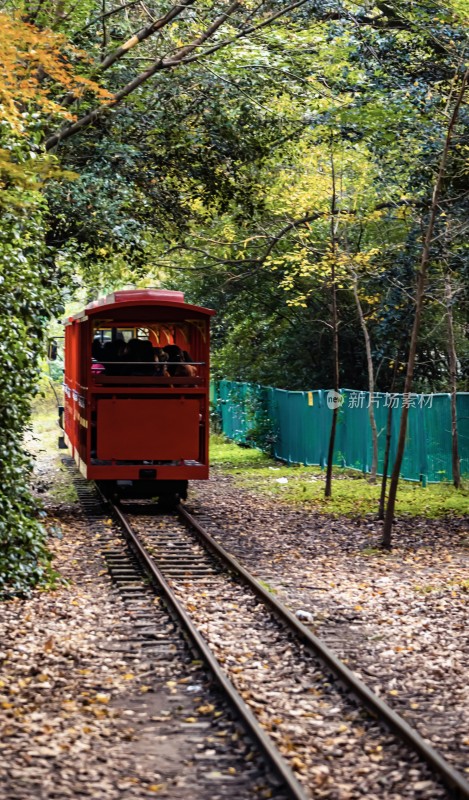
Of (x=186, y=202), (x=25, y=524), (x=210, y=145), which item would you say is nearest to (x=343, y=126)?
(x=210, y=145)

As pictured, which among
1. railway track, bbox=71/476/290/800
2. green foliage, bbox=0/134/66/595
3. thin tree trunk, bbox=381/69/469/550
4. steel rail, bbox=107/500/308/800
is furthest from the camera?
thin tree trunk, bbox=381/69/469/550

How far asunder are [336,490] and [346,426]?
4.90 metres

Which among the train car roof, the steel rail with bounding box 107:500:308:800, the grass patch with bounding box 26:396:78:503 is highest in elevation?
the train car roof

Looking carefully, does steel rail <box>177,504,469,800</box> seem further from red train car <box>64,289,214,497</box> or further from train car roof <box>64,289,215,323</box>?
train car roof <box>64,289,215,323</box>

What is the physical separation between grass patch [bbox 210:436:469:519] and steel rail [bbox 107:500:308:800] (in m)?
6.19

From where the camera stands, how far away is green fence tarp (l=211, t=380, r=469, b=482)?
22.8m

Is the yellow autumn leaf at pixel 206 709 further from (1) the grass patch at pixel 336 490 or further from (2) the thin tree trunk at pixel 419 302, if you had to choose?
(1) the grass patch at pixel 336 490

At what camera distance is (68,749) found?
266 inches

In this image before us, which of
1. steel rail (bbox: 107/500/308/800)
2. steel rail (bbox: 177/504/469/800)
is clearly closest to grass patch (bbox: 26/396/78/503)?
steel rail (bbox: 107/500/308/800)

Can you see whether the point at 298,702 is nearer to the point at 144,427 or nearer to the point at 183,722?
the point at 183,722

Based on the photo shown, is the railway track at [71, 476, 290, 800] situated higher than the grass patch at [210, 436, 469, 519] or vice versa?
the railway track at [71, 476, 290, 800]

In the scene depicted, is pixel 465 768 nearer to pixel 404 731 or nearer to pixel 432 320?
pixel 404 731

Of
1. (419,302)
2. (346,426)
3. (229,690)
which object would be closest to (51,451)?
(346,426)

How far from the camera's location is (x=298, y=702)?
25.7 feet
